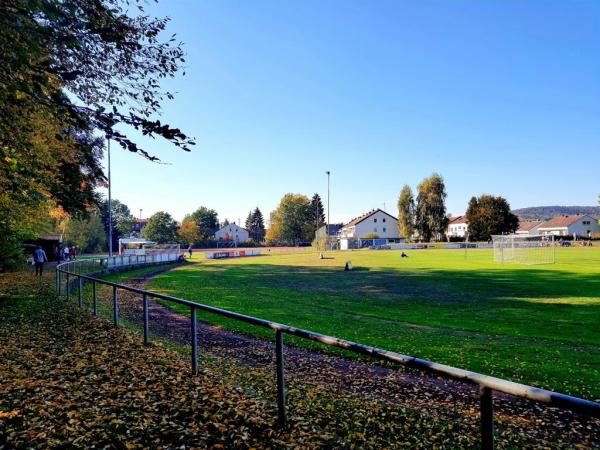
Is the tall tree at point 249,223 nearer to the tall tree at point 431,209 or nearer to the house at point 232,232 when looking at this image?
the house at point 232,232

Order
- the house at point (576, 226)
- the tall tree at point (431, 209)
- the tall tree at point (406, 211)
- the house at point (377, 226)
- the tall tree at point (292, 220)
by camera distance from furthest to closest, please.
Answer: the house at point (576, 226) < the tall tree at point (292, 220) < the house at point (377, 226) < the tall tree at point (406, 211) < the tall tree at point (431, 209)

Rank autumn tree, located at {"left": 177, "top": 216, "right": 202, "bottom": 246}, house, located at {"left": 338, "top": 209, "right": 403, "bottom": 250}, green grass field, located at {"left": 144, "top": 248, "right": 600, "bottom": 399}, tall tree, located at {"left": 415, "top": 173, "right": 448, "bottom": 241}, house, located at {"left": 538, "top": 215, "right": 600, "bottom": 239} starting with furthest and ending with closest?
1. house, located at {"left": 538, "top": 215, "right": 600, "bottom": 239}
2. house, located at {"left": 338, "top": 209, "right": 403, "bottom": 250}
3. autumn tree, located at {"left": 177, "top": 216, "right": 202, "bottom": 246}
4. tall tree, located at {"left": 415, "top": 173, "right": 448, "bottom": 241}
5. green grass field, located at {"left": 144, "top": 248, "right": 600, "bottom": 399}

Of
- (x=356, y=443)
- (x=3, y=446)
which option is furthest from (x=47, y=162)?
(x=356, y=443)

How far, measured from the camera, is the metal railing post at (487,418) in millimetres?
2736

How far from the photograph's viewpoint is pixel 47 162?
36.3 ft

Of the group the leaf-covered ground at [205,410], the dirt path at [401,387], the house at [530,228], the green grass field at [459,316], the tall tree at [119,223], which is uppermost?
the tall tree at [119,223]

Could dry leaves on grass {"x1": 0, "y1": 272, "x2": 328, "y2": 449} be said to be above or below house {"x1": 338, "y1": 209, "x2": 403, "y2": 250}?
below

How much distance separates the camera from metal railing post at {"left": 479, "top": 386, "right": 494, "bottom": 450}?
2736mm

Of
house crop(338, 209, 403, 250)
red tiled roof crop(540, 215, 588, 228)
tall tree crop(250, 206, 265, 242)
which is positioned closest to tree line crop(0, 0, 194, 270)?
house crop(338, 209, 403, 250)

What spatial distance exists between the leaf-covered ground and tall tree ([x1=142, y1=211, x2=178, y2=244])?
102045 mm

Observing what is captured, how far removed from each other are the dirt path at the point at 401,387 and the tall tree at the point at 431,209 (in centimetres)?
9800

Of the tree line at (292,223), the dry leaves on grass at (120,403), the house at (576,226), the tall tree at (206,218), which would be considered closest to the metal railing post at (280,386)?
the dry leaves on grass at (120,403)

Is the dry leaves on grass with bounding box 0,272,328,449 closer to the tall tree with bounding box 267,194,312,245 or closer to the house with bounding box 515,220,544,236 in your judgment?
the tall tree with bounding box 267,194,312,245

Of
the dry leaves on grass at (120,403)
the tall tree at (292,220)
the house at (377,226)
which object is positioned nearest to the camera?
the dry leaves on grass at (120,403)
